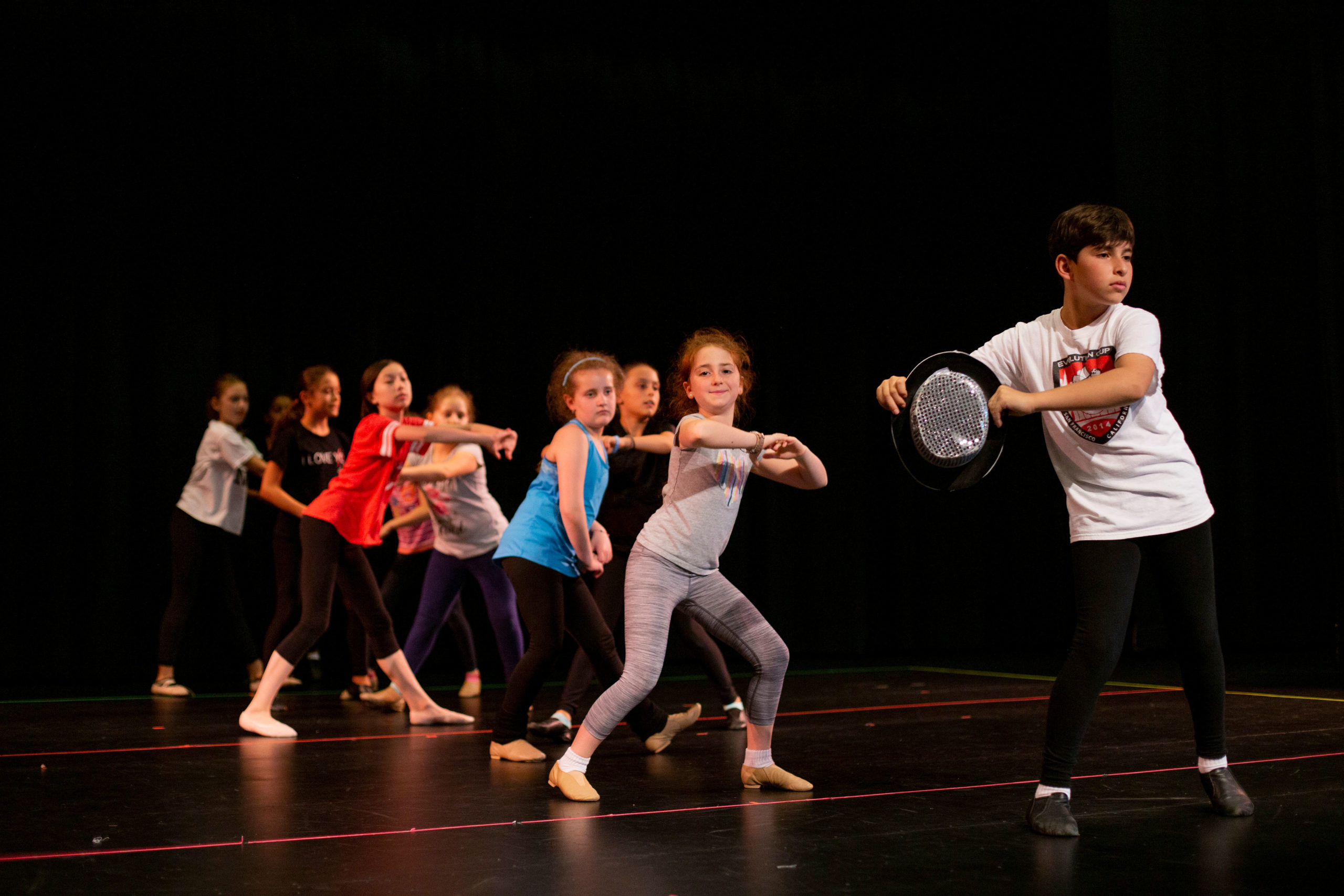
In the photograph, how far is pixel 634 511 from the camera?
487 cm

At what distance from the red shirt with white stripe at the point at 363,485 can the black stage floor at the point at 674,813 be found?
2.83 feet

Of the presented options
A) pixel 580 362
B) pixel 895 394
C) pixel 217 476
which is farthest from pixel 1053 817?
pixel 217 476

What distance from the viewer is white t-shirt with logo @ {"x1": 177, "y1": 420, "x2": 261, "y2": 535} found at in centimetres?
650

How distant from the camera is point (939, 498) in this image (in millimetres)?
8594

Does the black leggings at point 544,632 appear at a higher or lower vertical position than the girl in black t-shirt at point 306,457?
lower

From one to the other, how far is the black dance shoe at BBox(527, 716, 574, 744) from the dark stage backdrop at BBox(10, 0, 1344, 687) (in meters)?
3.19

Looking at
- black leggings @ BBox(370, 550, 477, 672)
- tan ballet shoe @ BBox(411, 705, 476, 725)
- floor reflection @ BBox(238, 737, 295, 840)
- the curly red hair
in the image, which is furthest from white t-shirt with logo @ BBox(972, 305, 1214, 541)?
black leggings @ BBox(370, 550, 477, 672)

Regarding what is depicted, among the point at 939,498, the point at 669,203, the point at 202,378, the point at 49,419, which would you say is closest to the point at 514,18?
the point at 669,203

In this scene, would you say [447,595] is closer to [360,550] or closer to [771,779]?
[360,550]

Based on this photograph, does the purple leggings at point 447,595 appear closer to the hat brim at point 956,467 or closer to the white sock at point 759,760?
the white sock at point 759,760

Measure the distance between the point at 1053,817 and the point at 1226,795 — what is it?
52cm

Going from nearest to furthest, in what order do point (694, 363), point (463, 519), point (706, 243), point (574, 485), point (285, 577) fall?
1. point (694, 363)
2. point (574, 485)
3. point (285, 577)
4. point (463, 519)
5. point (706, 243)

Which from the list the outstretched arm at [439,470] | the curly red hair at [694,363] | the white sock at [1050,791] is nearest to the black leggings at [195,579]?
the outstretched arm at [439,470]

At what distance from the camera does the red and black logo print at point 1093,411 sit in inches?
113
